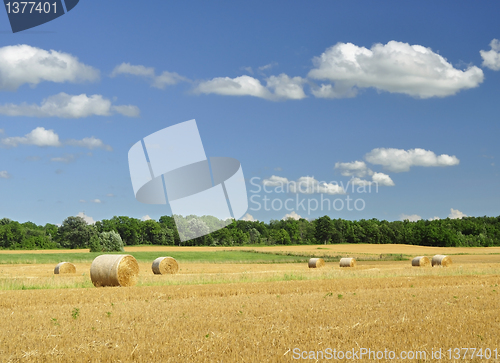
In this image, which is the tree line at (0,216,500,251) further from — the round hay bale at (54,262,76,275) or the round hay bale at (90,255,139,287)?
the round hay bale at (90,255,139,287)

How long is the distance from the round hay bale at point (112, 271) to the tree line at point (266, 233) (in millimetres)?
76620

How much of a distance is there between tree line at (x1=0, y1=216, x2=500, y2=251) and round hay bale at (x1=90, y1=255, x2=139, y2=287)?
76620mm

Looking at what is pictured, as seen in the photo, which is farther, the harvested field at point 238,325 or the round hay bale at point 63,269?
the round hay bale at point 63,269

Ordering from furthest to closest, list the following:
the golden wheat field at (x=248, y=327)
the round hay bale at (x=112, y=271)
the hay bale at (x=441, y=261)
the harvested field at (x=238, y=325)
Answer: the hay bale at (x=441, y=261)
the round hay bale at (x=112, y=271)
the harvested field at (x=238, y=325)
the golden wheat field at (x=248, y=327)

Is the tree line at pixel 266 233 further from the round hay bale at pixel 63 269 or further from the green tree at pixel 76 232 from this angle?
the round hay bale at pixel 63 269

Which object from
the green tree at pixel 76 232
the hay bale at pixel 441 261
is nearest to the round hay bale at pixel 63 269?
the hay bale at pixel 441 261

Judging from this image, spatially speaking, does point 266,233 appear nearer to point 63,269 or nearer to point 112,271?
point 63,269

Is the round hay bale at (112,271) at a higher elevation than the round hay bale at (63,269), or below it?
higher

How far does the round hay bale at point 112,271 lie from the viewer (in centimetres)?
2370

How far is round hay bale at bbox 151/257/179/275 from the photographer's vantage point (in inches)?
1304

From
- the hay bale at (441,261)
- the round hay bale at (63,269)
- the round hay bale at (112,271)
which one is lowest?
the hay bale at (441,261)

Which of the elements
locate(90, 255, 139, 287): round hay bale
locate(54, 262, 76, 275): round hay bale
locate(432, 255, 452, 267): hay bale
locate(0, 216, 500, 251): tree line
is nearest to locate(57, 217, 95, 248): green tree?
locate(0, 216, 500, 251): tree line

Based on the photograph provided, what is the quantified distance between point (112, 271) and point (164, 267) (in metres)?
9.95

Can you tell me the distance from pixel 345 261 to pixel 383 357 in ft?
117
